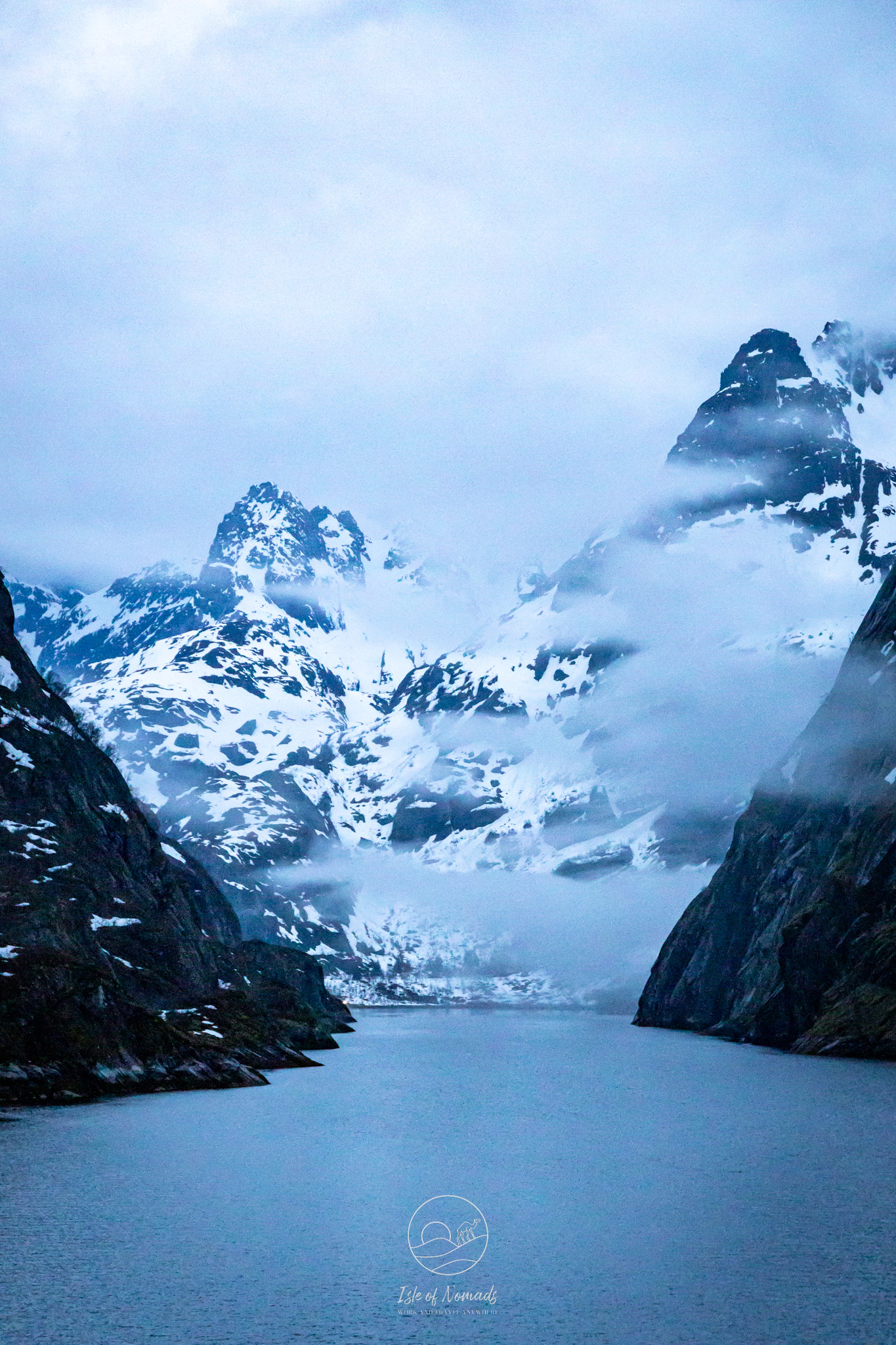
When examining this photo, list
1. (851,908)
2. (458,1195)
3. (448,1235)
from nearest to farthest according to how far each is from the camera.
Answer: (448,1235) → (458,1195) → (851,908)

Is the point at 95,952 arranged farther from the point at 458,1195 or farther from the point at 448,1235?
the point at 448,1235

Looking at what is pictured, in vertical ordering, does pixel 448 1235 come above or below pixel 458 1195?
below

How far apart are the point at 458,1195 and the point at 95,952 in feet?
202

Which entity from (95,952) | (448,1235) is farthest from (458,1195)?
(95,952)

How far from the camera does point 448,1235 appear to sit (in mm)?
52938

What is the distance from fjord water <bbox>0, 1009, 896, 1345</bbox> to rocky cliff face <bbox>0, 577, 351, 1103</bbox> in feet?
16.4

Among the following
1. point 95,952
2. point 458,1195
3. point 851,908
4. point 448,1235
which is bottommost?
point 448,1235

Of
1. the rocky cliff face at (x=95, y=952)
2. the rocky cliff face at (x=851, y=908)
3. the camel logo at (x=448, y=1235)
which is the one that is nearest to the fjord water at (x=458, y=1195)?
the camel logo at (x=448, y=1235)

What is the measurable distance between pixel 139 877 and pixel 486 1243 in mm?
110052

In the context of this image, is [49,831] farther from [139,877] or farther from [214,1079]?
[214,1079]

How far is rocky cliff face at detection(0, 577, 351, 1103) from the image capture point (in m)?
90.7

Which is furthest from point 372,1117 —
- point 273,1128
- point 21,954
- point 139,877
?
point 139,877

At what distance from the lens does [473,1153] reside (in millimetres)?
75562

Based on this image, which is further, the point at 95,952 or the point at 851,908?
the point at 851,908
